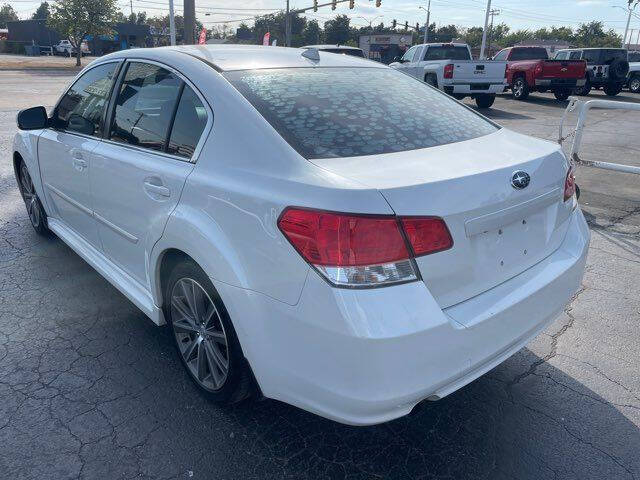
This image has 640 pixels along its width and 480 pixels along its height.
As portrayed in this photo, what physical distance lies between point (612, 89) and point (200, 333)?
24.7m

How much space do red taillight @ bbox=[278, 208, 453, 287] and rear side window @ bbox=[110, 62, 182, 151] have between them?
1229 millimetres

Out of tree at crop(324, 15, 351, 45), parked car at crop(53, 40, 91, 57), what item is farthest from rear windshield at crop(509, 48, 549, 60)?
tree at crop(324, 15, 351, 45)

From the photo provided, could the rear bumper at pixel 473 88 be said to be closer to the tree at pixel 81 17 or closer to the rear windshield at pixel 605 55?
the rear windshield at pixel 605 55

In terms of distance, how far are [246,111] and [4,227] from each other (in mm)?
4107

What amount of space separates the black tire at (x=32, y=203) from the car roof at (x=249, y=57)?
79.6 inches

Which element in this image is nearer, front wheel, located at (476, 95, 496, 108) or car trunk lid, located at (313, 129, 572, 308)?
car trunk lid, located at (313, 129, 572, 308)

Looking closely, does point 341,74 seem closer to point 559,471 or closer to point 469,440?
point 469,440

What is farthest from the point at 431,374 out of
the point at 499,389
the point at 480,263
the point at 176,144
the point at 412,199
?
the point at 176,144

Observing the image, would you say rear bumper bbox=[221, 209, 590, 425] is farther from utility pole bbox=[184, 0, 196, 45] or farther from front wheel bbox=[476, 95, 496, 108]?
utility pole bbox=[184, 0, 196, 45]

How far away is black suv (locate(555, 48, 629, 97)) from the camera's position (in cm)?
2173

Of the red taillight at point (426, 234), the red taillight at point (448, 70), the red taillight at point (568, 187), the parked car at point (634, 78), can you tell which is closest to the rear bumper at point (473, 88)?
the red taillight at point (448, 70)

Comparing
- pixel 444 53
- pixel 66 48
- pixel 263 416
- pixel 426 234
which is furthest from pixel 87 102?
pixel 66 48

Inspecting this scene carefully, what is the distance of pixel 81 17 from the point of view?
38.7 m

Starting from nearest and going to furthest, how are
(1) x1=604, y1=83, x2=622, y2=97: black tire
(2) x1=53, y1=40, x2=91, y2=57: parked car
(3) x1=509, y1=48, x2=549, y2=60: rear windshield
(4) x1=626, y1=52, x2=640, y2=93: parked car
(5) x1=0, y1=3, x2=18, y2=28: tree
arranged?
(3) x1=509, y1=48, x2=549, y2=60: rear windshield → (1) x1=604, y1=83, x2=622, y2=97: black tire → (4) x1=626, y1=52, x2=640, y2=93: parked car → (2) x1=53, y1=40, x2=91, y2=57: parked car → (5) x1=0, y1=3, x2=18, y2=28: tree
